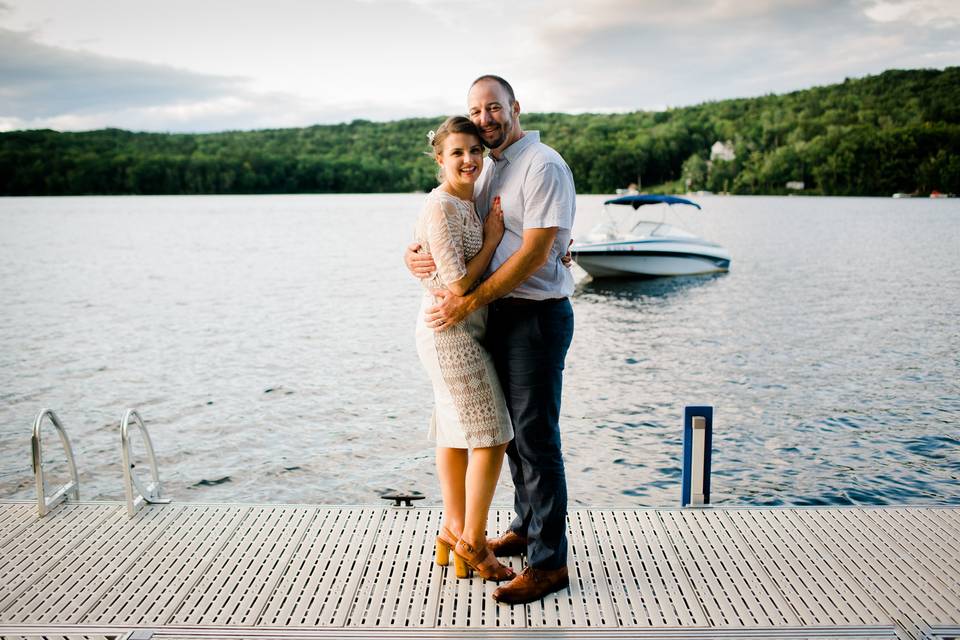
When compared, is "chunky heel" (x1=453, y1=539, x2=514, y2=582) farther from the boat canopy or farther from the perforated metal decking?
the boat canopy

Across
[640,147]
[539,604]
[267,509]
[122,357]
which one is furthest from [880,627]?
[640,147]

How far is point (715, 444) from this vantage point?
9.68 meters

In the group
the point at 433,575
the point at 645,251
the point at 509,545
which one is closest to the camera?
the point at 433,575

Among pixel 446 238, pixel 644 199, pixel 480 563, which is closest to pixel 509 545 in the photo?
pixel 480 563

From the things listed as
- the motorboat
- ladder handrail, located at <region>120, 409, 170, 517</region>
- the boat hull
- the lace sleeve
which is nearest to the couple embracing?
the lace sleeve

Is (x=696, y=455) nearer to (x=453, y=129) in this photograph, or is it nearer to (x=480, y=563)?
(x=480, y=563)

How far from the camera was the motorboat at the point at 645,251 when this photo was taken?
2358 cm

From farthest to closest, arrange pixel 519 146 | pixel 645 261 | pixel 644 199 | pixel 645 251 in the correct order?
pixel 644 199 → pixel 645 261 → pixel 645 251 → pixel 519 146

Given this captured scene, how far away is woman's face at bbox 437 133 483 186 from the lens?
10.4 feet

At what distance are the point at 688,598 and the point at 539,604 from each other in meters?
0.66

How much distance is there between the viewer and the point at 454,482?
3.60 meters

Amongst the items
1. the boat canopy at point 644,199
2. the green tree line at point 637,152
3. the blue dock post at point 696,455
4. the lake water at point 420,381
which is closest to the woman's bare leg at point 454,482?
the blue dock post at point 696,455

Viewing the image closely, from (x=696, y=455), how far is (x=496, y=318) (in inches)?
69.9

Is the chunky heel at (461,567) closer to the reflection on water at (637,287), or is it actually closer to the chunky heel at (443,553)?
the chunky heel at (443,553)
